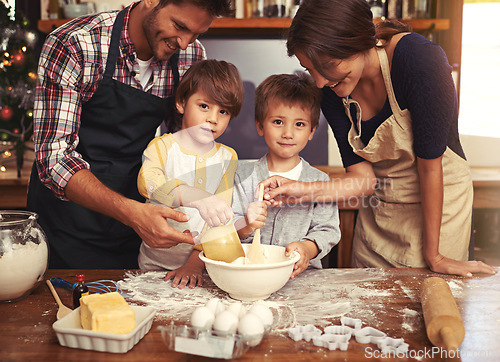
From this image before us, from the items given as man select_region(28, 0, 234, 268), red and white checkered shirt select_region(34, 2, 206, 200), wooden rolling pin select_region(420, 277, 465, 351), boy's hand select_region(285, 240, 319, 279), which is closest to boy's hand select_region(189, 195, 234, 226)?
man select_region(28, 0, 234, 268)

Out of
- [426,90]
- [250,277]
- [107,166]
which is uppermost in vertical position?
[426,90]

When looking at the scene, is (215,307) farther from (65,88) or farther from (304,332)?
(65,88)

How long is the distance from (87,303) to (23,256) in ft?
0.88

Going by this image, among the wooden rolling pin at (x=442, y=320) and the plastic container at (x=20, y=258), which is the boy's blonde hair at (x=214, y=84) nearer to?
the plastic container at (x=20, y=258)

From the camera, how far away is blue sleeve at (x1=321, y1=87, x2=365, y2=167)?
142 cm

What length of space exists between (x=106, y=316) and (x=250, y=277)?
0.98 ft

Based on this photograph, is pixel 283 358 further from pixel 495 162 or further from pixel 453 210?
pixel 495 162

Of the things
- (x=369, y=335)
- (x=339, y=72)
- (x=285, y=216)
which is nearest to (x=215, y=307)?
(x=369, y=335)

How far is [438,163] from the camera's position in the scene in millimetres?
1232

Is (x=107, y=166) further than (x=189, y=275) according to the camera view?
Yes

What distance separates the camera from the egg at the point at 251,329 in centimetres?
74

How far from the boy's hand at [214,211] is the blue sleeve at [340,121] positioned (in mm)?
491

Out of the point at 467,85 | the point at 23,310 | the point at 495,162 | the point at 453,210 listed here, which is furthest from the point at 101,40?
the point at 495,162

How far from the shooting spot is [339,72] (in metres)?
1.18
